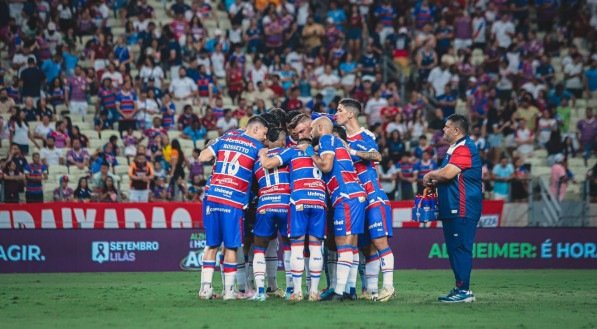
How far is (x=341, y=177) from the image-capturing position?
15.8 meters

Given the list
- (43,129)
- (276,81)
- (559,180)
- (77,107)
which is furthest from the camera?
(276,81)

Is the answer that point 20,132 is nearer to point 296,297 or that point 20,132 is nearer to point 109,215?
point 109,215

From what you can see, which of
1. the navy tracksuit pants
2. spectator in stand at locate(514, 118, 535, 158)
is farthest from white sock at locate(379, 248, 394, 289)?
spectator in stand at locate(514, 118, 535, 158)

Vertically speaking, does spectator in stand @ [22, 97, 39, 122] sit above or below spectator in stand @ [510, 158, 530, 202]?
above

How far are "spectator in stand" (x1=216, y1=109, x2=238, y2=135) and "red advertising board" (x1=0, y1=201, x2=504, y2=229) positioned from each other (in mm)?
4648

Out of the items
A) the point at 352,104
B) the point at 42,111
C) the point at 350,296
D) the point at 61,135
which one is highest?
the point at 42,111

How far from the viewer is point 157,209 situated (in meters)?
25.1

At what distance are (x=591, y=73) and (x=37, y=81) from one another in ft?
53.5

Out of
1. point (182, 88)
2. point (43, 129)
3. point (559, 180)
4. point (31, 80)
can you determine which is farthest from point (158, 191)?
point (559, 180)

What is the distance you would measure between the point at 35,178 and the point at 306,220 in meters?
Answer: 11.0

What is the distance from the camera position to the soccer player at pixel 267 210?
15.9 metres

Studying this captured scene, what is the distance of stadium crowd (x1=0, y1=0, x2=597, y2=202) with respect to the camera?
27.3 metres

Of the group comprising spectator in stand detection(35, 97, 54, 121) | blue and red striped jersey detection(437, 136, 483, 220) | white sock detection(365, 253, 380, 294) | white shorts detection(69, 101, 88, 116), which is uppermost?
white shorts detection(69, 101, 88, 116)

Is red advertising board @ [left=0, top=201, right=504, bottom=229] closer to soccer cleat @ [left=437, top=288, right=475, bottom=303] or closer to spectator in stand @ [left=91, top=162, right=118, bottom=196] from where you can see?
spectator in stand @ [left=91, top=162, right=118, bottom=196]
